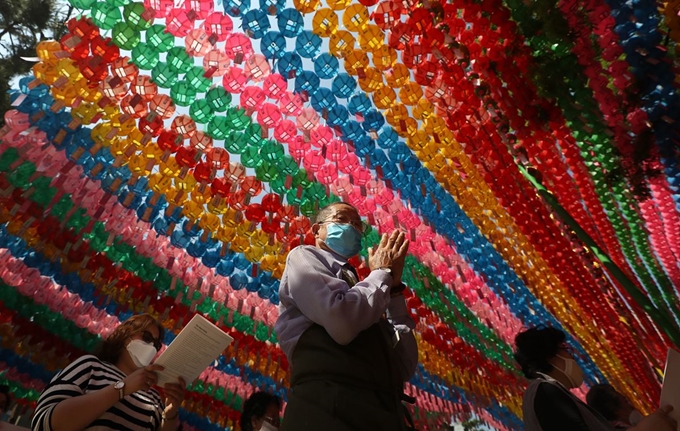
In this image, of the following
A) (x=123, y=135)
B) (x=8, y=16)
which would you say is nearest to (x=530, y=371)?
(x=123, y=135)

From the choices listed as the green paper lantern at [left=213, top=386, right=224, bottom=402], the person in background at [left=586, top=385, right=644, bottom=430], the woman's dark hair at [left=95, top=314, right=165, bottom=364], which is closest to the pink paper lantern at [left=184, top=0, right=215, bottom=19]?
the woman's dark hair at [left=95, top=314, right=165, bottom=364]

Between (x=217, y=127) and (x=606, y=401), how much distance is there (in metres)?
2.68

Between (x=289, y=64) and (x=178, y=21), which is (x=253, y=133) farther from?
(x=178, y=21)

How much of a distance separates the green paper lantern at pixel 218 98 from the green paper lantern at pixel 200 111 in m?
0.02

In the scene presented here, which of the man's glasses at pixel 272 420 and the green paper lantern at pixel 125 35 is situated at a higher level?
the green paper lantern at pixel 125 35

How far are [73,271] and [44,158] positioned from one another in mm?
1206

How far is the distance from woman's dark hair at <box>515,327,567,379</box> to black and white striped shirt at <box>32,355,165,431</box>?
1508mm

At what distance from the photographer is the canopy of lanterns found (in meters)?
2.45

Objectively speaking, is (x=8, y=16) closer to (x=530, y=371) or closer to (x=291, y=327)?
(x=291, y=327)

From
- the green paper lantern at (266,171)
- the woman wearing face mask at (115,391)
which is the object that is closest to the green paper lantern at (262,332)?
the green paper lantern at (266,171)

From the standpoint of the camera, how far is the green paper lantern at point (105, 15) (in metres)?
2.37

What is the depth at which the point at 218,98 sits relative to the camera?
2713 millimetres

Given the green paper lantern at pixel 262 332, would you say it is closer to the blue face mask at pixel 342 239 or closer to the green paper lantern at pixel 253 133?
the green paper lantern at pixel 253 133

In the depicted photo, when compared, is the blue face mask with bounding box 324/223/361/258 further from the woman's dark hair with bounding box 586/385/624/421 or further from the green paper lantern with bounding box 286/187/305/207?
Result: the woman's dark hair with bounding box 586/385/624/421
